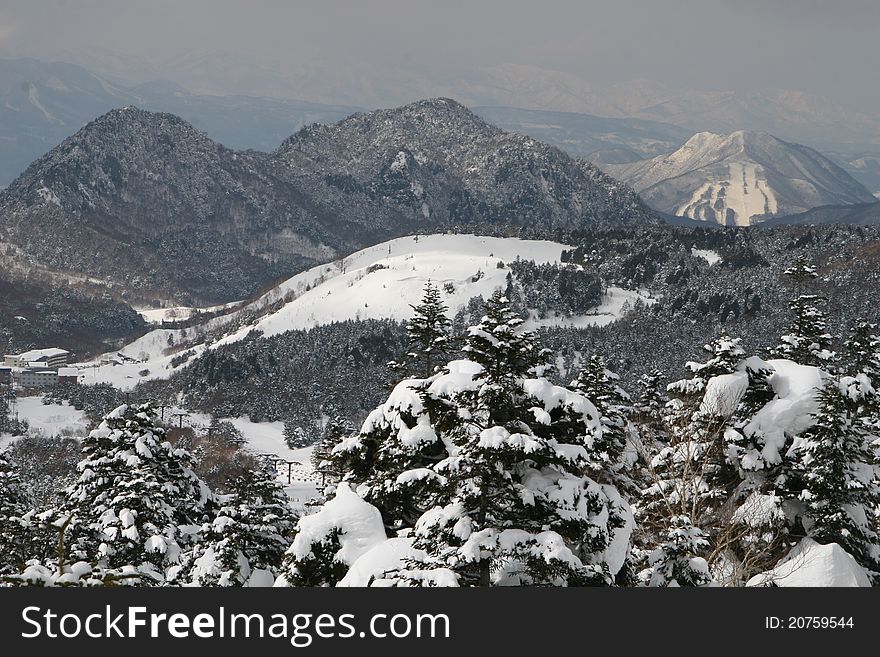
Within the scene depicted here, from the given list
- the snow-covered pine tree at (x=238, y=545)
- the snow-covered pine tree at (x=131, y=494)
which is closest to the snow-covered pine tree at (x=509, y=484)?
the snow-covered pine tree at (x=238, y=545)

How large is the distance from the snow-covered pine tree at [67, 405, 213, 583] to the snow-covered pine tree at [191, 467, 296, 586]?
2.68 metres

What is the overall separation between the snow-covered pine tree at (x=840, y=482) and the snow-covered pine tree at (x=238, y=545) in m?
18.3

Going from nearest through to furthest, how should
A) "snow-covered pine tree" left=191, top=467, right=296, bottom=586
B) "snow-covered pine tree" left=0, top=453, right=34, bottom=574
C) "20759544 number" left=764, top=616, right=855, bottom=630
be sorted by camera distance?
"20759544 number" left=764, top=616, right=855, bottom=630
"snow-covered pine tree" left=191, top=467, right=296, bottom=586
"snow-covered pine tree" left=0, top=453, right=34, bottom=574

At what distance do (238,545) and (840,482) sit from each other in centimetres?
2142

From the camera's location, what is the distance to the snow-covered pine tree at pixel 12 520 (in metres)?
36.6

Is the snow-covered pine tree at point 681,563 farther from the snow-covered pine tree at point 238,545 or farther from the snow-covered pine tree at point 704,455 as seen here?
the snow-covered pine tree at point 238,545

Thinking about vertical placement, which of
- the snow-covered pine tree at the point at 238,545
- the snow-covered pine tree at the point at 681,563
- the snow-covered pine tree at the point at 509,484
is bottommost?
the snow-covered pine tree at the point at 238,545

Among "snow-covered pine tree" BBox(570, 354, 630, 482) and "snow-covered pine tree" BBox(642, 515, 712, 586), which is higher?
"snow-covered pine tree" BBox(570, 354, 630, 482)

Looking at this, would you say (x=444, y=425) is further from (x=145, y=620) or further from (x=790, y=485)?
(x=790, y=485)

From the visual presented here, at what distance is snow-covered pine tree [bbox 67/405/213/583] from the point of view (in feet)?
117

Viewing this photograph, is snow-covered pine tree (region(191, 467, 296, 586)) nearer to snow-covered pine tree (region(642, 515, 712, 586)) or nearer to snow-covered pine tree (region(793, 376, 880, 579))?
snow-covered pine tree (region(642, 515, 712, 586))

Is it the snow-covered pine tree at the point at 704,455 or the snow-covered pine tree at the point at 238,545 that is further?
the snow-covered pine tree at the point at 238,545

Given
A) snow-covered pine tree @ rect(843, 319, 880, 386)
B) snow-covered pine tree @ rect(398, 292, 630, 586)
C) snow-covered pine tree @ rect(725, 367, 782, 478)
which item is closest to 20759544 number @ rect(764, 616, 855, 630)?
snow-covered pine tree @ rect(398, 292, 630, 586)

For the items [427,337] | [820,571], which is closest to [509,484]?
[820,571]
